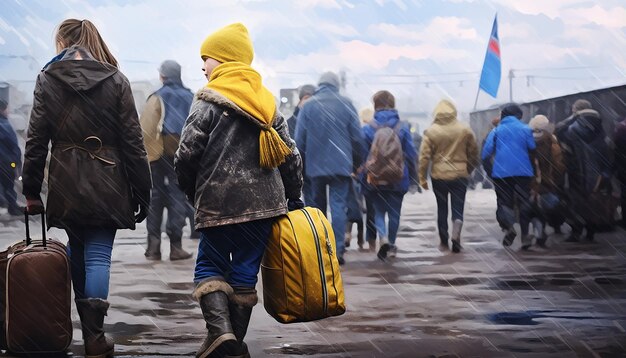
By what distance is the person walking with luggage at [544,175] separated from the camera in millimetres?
13070

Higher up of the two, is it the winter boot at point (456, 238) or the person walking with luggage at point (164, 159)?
the person walking with luggage at point (164, 159)

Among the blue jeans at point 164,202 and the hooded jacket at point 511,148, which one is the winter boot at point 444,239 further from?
the blue jeans at point 164,202

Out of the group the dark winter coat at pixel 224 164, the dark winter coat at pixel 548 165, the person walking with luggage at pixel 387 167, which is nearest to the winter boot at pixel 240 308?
the dark winter coat at pixel 224 164

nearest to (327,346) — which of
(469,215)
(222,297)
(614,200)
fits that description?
(222,297)

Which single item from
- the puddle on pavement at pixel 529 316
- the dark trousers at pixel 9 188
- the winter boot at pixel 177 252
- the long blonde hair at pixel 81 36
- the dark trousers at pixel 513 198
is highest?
the long blonde hair at pixel 81 36

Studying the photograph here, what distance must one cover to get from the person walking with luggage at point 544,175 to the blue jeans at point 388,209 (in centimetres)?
219

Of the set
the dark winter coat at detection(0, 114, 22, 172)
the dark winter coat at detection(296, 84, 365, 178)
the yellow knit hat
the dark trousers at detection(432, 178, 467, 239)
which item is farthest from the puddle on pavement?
the dark winter coat at detection(0, 114, 22, 172)

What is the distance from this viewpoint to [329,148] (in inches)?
407

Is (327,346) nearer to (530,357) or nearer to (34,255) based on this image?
(530,357)

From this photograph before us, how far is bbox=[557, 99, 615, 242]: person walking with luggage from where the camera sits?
13492 millimetres

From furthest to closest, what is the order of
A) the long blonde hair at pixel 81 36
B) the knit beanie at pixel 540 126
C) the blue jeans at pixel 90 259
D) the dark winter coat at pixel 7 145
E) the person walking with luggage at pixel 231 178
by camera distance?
the dark winter coat at pixel 7 145 < the knit beanie at pixel 540 126 < the long blonde hair at pixel 81 36 < the blue jeans at pixel 90 259 < the person walking with luggage at pixel 231 178

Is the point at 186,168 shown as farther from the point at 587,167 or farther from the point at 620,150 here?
the point at 587,167

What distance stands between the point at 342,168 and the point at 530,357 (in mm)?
4848

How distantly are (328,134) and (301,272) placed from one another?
16.8 feet
